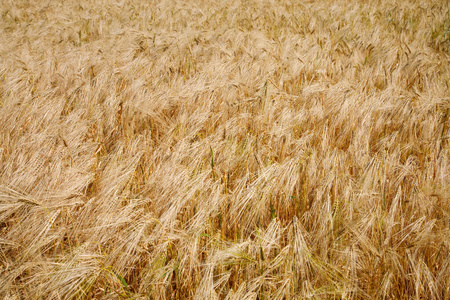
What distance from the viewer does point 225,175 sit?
129 cm

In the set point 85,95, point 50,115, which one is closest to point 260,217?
point 50,115

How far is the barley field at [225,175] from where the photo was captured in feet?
3.14

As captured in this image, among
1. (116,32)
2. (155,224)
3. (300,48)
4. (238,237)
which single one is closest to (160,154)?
(155,224)

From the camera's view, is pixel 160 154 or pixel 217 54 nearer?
pixel 160 154

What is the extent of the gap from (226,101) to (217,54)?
107 centimetres

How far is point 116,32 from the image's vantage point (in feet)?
11.5

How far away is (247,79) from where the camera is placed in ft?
7.80

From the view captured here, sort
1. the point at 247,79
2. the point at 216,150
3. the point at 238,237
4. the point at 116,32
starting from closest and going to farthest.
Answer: the point at 238,237
the point at 216,150
the point at 247,79
the point at 116,32

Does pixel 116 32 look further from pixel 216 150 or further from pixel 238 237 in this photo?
pixel 238 237

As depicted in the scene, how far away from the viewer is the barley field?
96 cm

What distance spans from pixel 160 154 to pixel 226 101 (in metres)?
0.71

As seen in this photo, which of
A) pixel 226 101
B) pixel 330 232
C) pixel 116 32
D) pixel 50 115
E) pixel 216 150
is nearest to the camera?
pixel 330 232

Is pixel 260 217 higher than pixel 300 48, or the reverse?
pixel 300 48

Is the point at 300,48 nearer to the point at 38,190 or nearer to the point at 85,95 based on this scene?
the point at 85,95
